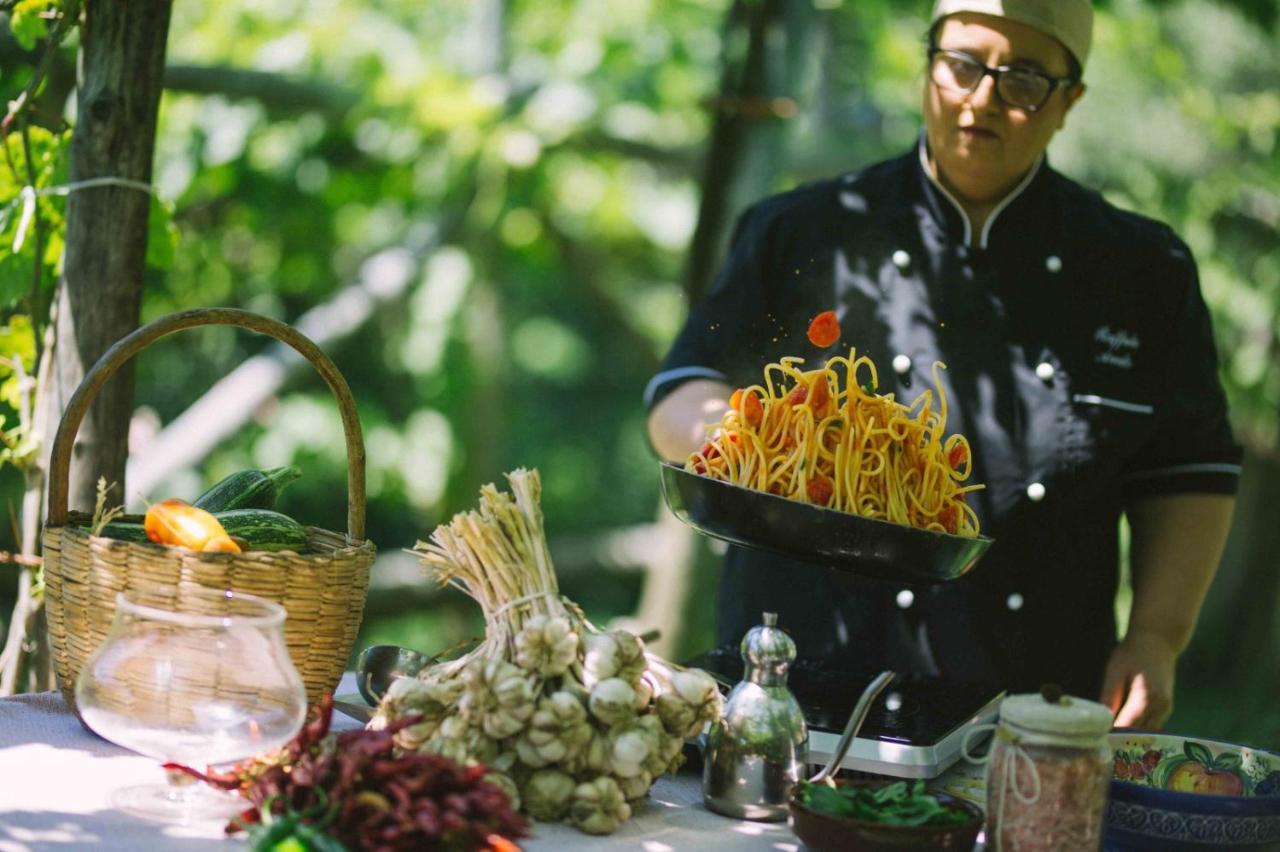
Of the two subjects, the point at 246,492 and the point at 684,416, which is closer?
the point at 246,492

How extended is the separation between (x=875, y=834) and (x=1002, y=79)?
1.67 m

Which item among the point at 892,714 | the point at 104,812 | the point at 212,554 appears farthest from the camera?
the point at 892,714

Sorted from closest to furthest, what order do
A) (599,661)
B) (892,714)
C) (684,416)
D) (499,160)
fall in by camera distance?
(599,661)
(892,714)
(684,416)
(499,160)

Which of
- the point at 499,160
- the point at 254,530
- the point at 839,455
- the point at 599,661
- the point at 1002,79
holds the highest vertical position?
the point at 499,160

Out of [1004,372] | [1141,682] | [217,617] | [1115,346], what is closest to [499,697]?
[217,617]

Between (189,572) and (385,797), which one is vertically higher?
(189,572)

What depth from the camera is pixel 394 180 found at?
6738mm

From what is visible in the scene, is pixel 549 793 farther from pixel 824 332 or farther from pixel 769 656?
pixel 824 332

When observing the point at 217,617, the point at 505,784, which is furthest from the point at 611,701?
the point at 217,617

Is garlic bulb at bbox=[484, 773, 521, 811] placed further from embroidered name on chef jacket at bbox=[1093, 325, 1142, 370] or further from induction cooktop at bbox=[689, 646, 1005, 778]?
embroidered name on chef jacket at bbox=[1093, 325, 1142, 370]

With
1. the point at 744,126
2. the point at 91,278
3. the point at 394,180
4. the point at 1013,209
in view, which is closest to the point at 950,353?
the point at 1013,209

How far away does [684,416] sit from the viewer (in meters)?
2.84

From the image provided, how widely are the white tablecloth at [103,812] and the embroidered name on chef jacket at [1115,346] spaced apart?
4.55ft

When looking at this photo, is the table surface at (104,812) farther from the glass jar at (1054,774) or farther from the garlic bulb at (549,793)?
the glass jar at (1054,774)
